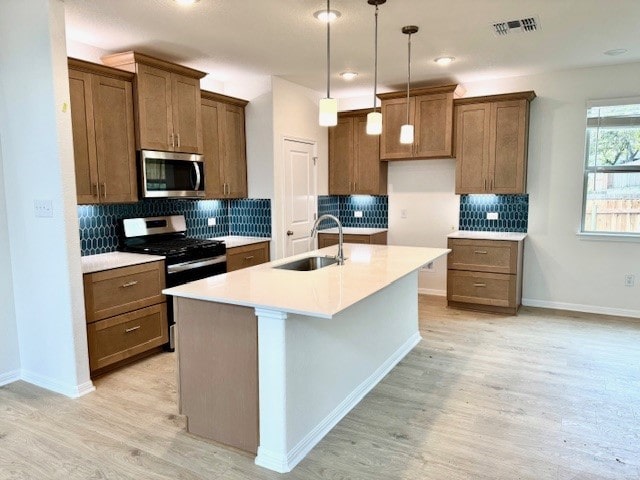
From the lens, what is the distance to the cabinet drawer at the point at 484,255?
4.66 metres

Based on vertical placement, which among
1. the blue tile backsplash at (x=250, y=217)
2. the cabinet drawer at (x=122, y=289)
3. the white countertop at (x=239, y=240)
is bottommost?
the cabinet drawer at (x=122, y=289)

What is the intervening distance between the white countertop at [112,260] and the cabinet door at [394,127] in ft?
9.96

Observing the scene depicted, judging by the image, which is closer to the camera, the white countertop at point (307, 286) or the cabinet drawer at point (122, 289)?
the white countertop at point (307, 286)

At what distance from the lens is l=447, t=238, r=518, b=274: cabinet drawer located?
4.66 metres

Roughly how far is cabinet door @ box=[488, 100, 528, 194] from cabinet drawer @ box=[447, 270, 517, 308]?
96 cm

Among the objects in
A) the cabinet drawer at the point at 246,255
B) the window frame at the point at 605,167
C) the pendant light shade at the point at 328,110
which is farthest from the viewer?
the window frame at the point at 605,167

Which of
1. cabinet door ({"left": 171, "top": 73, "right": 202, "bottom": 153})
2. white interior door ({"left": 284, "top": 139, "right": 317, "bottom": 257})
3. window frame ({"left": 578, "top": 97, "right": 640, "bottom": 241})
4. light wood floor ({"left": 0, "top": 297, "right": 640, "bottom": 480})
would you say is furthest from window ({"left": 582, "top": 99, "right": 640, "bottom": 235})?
cabinet door ({"left": 171, "top": 73, "right": 202, "bottom": 153})

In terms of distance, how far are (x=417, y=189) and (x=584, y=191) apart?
73.0 inches

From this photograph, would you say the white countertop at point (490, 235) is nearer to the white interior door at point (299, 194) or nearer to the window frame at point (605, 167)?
the window frame at point (605, 167)

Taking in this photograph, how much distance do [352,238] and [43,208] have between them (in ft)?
11.3

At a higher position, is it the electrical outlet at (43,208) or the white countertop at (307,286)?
the electrical outlet at (43,208)

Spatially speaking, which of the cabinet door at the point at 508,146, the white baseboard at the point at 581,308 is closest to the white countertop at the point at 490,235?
the cabinet door at the point at 508,146

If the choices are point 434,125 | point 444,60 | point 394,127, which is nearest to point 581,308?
point 434,125

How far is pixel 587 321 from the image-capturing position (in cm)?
455
